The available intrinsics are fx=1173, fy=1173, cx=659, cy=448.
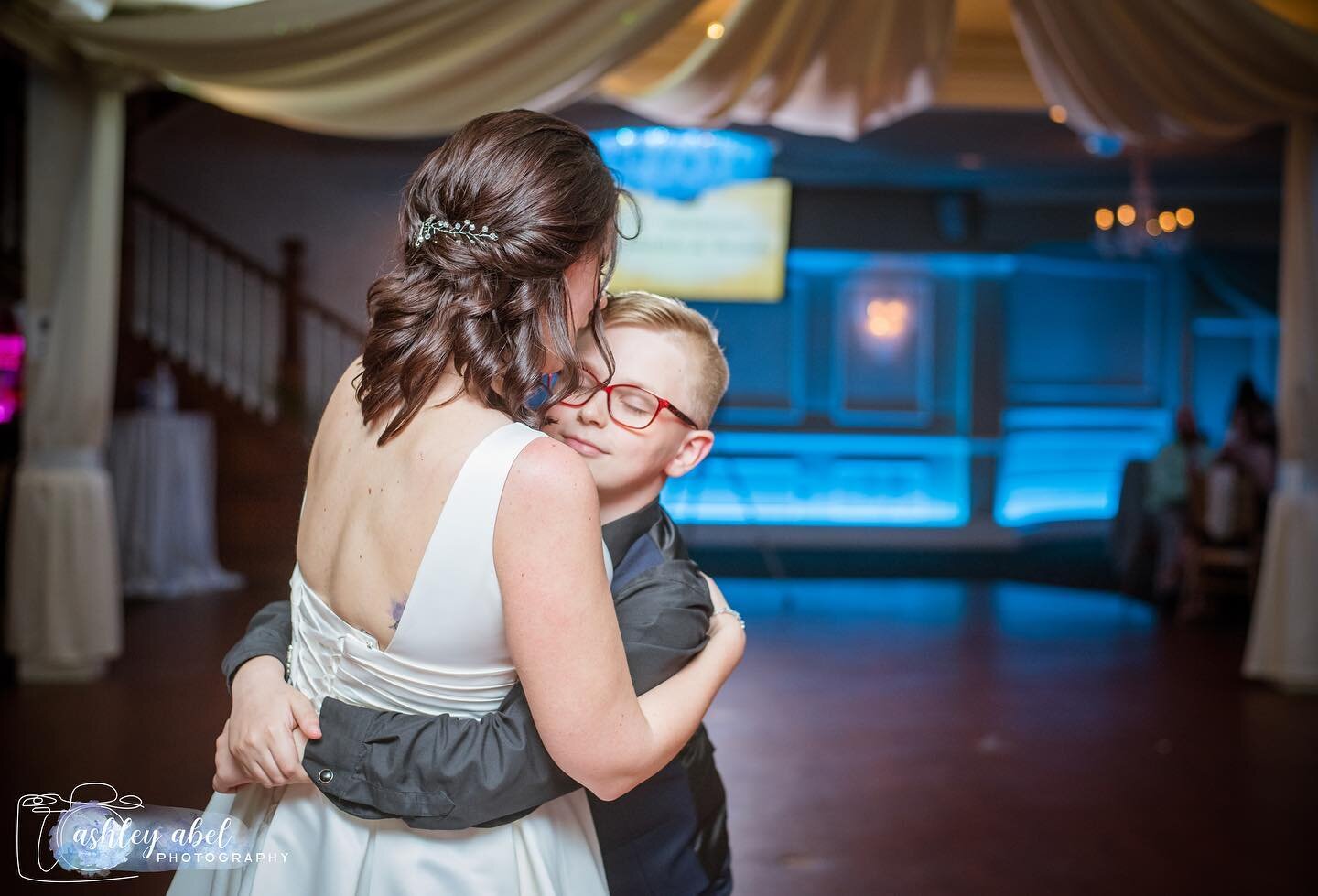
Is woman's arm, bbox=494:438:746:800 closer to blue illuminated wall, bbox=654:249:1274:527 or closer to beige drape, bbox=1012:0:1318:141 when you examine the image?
beige drape, bbox=1012:0:1318:141

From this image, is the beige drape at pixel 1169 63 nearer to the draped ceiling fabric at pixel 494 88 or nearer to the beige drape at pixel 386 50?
the draped ceiling fabric at pixel 494 88

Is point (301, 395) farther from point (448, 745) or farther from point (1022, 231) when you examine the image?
point (448, 745)

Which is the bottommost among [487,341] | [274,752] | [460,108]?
[274,752]

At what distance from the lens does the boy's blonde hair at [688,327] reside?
A: 141 cm

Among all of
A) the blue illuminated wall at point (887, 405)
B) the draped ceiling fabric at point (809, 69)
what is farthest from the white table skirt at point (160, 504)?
the blue illuminated wall at point (887, 405)

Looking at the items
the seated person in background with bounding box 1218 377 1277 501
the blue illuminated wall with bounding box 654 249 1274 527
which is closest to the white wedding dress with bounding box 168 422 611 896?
the seated person in background with bounding box 1218 377 1277 501

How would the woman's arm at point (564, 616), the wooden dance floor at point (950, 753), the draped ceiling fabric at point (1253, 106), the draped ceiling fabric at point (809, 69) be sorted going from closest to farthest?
the woman's arm at point (564, 616) → the wooden dance floor at point (950, 753) → the draped ceiling fabric at point (1253, 106) → the draped ceiling fabric at point (809, 69)

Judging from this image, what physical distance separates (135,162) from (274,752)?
903cm

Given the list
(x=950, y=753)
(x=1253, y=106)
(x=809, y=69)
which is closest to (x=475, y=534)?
(x=950, y=753)

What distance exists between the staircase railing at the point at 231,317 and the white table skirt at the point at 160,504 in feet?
4.55

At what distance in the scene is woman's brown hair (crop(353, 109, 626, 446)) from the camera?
111 cm

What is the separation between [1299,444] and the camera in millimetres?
5047

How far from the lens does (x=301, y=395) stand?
8492 millimetres

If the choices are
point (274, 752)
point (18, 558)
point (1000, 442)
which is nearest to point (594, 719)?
point (274, 752)
